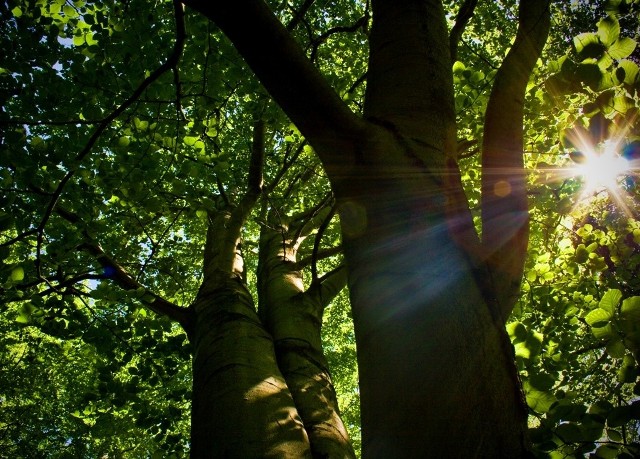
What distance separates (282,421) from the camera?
2137 mm

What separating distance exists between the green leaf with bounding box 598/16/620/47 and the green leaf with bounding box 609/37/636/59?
0.02m

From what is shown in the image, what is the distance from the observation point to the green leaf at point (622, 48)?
130 cm

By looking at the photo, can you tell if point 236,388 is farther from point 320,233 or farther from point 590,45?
point 590,45

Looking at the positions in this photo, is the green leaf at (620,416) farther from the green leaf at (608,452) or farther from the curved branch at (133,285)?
the curved branch at (133,285)

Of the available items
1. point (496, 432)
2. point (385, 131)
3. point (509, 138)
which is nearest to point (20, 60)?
point (385, 131)

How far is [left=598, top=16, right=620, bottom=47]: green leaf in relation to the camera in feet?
4.30

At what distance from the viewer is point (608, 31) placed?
4.33ft

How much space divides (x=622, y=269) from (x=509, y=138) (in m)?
4.05

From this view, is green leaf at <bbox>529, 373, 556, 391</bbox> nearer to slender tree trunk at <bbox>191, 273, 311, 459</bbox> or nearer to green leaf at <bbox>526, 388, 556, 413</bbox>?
green leaf at <bbox>526, 388, 556, 413</bbox>

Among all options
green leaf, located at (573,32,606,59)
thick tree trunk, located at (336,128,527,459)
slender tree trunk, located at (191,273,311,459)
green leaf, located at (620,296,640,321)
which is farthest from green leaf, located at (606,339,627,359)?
slender tree trunk, located at (191,273,311,459)

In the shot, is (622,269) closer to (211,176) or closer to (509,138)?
(509,138)

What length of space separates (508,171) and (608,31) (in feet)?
1.72

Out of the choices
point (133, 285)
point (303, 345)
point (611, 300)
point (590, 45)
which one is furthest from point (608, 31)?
point (133, 285)

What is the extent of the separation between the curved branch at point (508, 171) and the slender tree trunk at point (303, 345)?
4.80 ft
